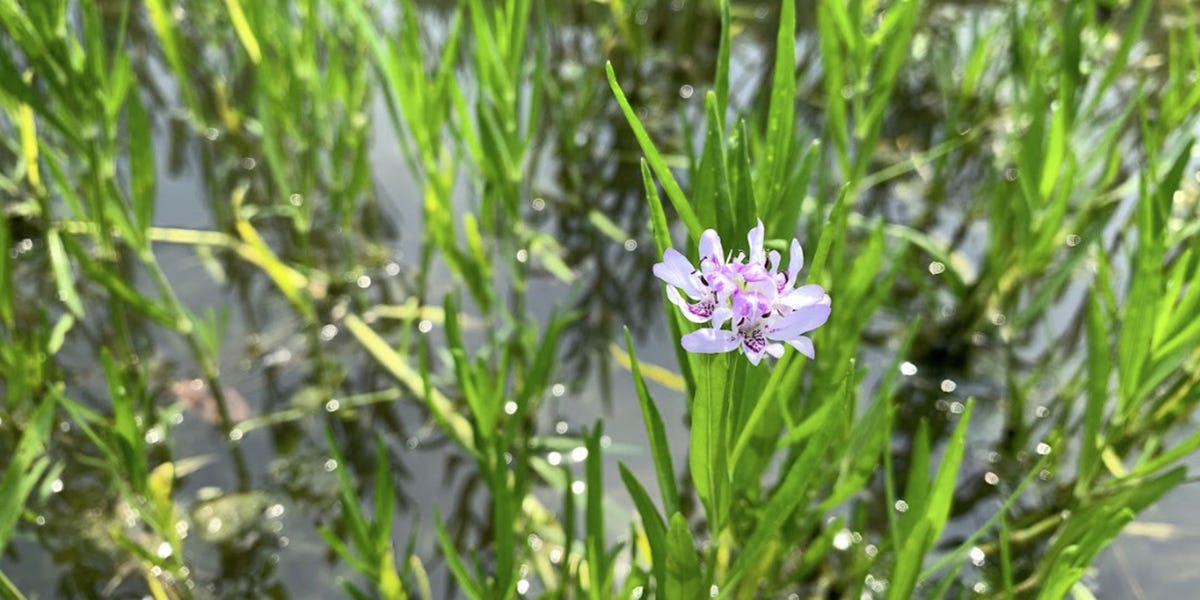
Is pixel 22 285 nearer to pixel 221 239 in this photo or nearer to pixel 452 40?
pixel 221 239

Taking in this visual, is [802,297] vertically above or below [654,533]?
above

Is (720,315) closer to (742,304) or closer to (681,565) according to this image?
(742,304)

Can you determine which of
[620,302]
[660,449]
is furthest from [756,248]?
[620,302]

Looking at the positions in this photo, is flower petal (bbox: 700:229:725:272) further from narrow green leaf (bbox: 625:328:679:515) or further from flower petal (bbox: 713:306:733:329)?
narrow green leaf (bbox: 625:328:679:515)

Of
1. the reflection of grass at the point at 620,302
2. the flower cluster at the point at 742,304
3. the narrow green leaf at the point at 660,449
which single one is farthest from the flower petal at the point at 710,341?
the narrow green leaf at the point at 660,449

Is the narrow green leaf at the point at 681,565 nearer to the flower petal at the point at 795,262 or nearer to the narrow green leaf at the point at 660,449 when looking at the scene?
the narrow green leaf at the point at 660,449

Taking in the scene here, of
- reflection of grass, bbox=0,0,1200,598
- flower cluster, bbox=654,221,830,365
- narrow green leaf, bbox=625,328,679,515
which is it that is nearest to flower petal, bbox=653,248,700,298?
flower cluster, bbox=654,221,830,365
